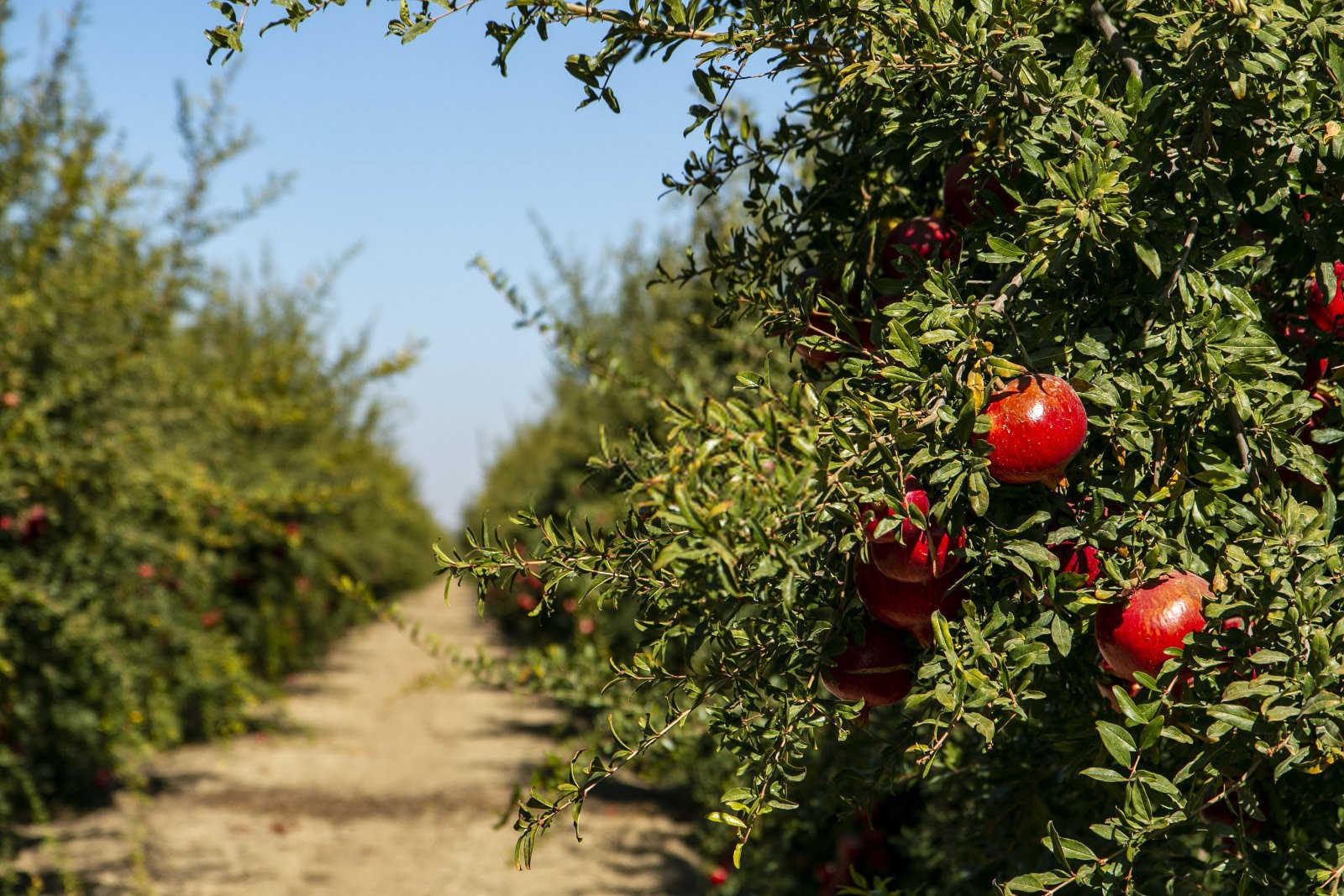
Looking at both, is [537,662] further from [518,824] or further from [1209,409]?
[1209,409]

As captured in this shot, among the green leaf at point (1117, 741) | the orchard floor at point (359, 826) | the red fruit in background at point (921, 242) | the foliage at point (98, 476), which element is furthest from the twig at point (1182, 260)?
the foliage at point (98, 476)

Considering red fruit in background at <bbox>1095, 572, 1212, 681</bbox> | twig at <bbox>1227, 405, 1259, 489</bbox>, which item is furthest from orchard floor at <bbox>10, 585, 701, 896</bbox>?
twig at <bbox>1227, 405, 1259, 489</bbox>

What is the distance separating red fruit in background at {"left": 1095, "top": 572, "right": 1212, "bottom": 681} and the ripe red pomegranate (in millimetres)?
258

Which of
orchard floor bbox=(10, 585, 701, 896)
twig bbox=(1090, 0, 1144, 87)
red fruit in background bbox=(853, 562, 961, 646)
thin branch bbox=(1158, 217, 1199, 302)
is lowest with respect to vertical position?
orchard floor bbox=(10, 585, 701, 896)

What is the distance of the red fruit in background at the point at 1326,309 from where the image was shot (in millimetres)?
1672

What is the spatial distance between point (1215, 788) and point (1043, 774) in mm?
464

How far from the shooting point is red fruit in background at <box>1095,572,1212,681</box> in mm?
1373

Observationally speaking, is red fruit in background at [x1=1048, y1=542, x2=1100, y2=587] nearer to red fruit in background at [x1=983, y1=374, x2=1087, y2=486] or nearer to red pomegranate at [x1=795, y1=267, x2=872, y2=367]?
red fruit in background at [x1=983, y1=374, x2=1087, y2=486]

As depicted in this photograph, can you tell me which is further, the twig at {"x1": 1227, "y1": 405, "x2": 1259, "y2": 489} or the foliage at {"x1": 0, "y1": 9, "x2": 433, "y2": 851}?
the foliage at {"x1": 0, "y1": 9, "x2": 433, "y2": 851}

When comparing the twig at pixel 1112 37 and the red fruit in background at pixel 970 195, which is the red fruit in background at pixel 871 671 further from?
the twig at pixel 1112 37

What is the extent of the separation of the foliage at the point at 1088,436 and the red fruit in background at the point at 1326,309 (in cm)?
4

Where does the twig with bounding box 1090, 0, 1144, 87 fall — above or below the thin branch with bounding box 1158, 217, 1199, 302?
above

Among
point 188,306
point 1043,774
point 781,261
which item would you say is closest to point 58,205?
point 188,306

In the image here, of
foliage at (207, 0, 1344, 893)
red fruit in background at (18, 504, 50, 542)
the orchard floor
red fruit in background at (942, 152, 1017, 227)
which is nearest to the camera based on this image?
foliage at (207, 0, 1344, 893)
